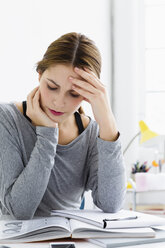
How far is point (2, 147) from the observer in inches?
43.7

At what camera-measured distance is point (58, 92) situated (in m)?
1.14

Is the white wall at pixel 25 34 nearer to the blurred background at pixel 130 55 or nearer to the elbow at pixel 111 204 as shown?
the blurred background at pixel 130 55

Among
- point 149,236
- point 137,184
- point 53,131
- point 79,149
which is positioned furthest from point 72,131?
point 137,184

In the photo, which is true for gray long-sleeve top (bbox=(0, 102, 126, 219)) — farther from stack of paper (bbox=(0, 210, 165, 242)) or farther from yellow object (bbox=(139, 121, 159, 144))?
yellow object (bbox=(139, 121, 159, 144))

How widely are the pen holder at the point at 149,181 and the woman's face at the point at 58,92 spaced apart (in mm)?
1258

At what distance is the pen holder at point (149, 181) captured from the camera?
7.71 ft

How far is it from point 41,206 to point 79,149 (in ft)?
0.75

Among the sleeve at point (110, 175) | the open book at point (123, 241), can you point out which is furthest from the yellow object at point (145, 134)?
the open book at point (123, 241)

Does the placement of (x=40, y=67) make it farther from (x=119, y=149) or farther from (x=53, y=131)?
(x=119, y=149)

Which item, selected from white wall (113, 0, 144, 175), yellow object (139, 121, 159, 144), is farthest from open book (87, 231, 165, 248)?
white wall (113, 0, 144, 175)

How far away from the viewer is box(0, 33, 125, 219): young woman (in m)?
1.08

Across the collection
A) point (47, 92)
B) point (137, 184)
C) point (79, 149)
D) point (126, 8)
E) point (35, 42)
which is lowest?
point (137, 184)

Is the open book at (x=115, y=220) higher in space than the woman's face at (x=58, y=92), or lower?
lower

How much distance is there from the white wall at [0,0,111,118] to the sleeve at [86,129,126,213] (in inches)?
22.2
